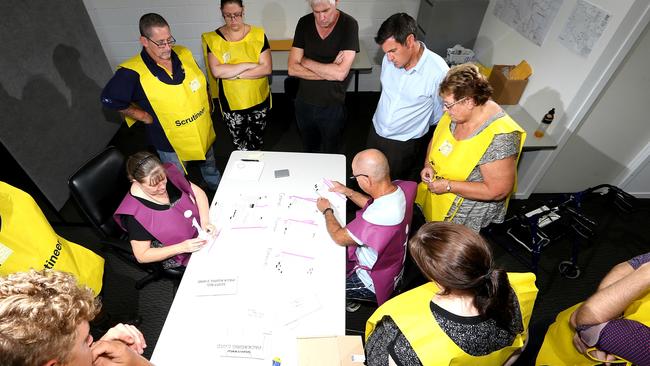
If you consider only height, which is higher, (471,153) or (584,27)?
(584,27)

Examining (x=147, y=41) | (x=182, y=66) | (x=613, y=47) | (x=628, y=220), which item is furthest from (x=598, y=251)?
(x=147, y=41)

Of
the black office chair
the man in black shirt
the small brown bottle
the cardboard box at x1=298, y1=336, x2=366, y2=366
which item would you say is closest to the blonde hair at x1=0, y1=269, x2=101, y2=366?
the cardboard box at x1=298, y1=336, x2=366, y2=366

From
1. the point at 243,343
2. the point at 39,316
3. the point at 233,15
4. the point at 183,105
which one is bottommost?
the point at 243,343

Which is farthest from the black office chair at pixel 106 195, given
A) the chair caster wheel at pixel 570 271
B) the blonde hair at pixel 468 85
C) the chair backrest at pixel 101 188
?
the chair caster wheel at pixel 570 271

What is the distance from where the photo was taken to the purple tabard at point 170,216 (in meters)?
1.77

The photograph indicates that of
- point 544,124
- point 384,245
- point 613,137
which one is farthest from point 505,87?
point 384,245

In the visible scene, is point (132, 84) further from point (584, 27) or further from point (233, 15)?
point (584, 27)

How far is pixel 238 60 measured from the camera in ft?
8.72

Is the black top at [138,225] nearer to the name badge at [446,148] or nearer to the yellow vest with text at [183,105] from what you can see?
the yellow vest with text at [183,105]

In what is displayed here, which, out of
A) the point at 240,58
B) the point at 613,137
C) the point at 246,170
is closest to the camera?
the point at 246,170

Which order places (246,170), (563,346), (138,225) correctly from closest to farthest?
(563,346), (138,225), (246,170)

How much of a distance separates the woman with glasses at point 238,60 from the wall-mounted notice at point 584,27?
2.35 metres

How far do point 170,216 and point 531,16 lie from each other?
3.31 metres

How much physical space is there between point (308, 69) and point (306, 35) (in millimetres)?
241
